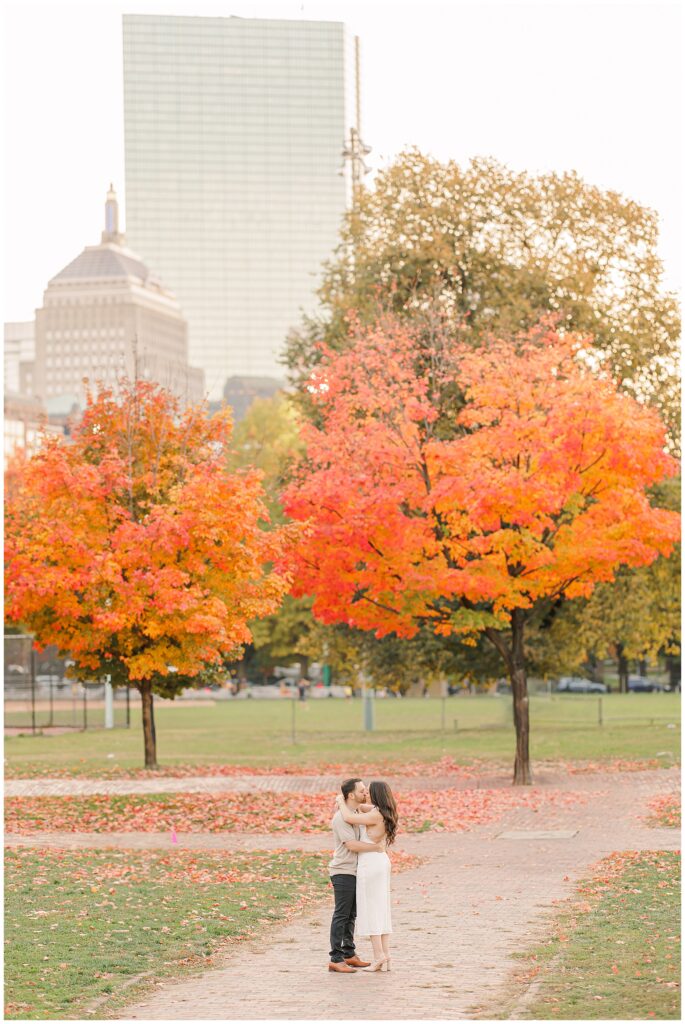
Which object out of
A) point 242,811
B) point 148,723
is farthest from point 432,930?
point 148,723

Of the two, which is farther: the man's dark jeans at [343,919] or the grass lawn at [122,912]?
the man's dark jeans at [343,919]

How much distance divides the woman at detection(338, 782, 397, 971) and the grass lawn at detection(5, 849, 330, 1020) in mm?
1430

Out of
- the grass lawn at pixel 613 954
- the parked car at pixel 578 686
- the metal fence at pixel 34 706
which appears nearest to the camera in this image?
the grass lawn at pixel 613 954

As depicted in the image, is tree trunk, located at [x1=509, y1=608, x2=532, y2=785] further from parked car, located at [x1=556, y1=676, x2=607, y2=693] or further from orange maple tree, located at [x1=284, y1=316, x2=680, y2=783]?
parked car, located at [x1=556, y1=676, x2=607, y2=693]

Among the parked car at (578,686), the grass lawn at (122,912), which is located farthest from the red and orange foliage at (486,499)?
the parked car at (578,686)

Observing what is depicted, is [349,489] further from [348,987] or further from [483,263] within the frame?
[348,987]

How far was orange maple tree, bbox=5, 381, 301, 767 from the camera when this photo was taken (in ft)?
82.8

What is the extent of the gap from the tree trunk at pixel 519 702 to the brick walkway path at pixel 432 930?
465 cm

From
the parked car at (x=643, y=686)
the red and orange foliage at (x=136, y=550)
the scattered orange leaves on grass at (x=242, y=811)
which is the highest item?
the red and orange foliage at (x=136, y=550)

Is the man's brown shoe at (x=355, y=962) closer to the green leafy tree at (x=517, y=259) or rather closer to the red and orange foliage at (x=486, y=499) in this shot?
the red and orange foliage at (x=486, y=499)

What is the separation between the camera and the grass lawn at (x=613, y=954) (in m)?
10.0

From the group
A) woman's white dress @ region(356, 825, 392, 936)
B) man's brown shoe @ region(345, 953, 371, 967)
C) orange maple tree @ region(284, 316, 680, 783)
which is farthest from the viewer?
orange maple tree @ region(284, 316, 680, 783)

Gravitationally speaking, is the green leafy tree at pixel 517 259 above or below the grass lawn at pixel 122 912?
above

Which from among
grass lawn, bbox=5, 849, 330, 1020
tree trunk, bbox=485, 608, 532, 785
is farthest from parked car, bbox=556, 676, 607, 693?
grass lawn, bbox=5, 849, 330, 1020
